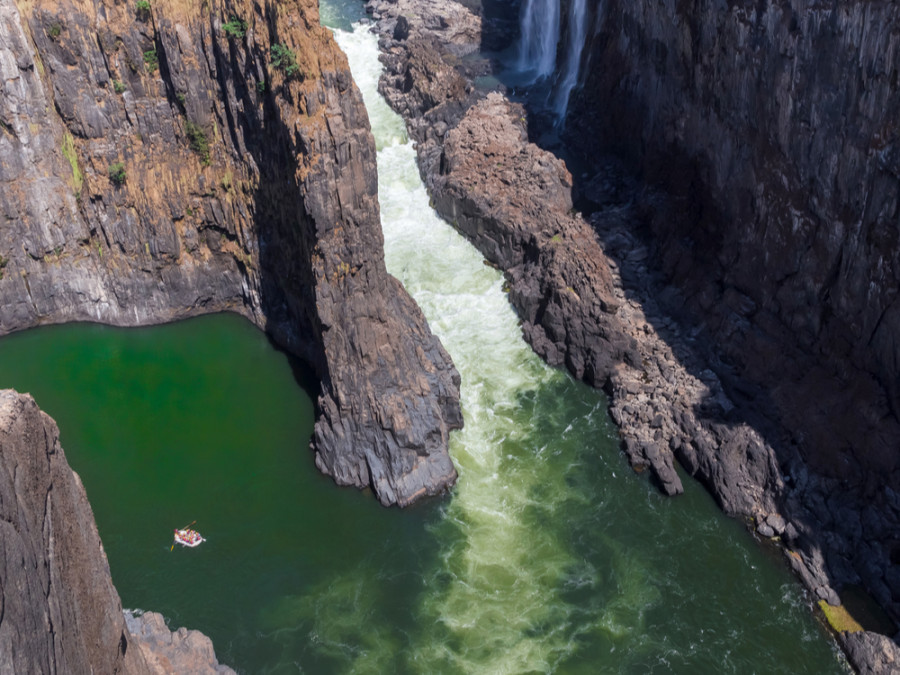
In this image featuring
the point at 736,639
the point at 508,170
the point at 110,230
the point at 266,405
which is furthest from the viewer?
the point at 508,170

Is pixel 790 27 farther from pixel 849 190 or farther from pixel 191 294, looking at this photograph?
pixel 191 294

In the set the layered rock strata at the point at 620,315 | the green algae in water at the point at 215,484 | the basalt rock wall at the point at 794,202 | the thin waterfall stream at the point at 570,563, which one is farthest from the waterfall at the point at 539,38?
the green algae in water at the point at 215,484

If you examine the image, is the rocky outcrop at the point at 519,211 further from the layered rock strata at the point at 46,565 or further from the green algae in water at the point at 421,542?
the layered rock strata at the point at 46,565

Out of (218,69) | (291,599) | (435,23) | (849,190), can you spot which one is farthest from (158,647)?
(435,23)

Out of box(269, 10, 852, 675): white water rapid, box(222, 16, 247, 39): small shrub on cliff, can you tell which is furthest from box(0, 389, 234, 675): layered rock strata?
box(222, 16, 247, 39): small shrub on cliff

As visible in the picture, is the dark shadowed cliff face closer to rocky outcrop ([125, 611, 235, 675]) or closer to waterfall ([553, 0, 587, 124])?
rocky outcrop ([125, 611, 235, 675])

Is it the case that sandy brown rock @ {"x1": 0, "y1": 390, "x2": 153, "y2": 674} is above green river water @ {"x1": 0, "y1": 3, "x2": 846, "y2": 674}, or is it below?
above
